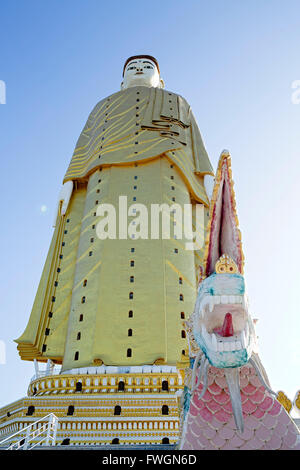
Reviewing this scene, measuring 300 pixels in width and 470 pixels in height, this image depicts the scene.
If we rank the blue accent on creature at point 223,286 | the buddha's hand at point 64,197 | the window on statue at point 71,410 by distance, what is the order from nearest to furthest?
the blue accent on creature at point 223,286 < the window on statue at point 71,410 < the buddha's hand at point 64,197

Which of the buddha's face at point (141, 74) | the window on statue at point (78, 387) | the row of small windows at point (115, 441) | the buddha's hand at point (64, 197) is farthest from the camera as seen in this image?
the buddha's face at point (141, 74)

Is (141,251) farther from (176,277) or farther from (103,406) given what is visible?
(103,406)

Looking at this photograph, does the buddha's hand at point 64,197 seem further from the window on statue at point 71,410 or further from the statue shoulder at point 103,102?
the window on statue at point 71,410

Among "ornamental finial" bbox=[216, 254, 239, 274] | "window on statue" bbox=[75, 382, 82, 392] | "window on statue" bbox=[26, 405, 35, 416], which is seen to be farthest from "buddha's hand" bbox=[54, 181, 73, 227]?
"ornamental finial" bbox=[216, 254, 239, 274]

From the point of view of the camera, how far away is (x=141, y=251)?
16188 mm

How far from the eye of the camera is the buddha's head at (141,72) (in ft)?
77.8

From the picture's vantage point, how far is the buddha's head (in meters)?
23.7

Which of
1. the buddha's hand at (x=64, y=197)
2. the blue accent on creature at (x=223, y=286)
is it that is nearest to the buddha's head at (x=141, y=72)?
the buddha's hand at (x=64, y=197)

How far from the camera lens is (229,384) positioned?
9.72 ft

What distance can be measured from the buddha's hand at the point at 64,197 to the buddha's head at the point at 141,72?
771 cm

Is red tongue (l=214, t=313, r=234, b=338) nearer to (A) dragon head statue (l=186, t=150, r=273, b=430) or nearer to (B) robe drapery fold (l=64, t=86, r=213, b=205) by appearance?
(A) dragon head statue (l=186, t=150, r=273, b=430)

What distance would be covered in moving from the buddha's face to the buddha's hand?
7723 mm

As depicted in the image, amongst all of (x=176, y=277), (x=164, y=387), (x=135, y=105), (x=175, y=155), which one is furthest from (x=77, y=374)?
(x=135, y=105)

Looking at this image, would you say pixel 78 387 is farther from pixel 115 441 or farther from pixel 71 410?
pixel 115 441
